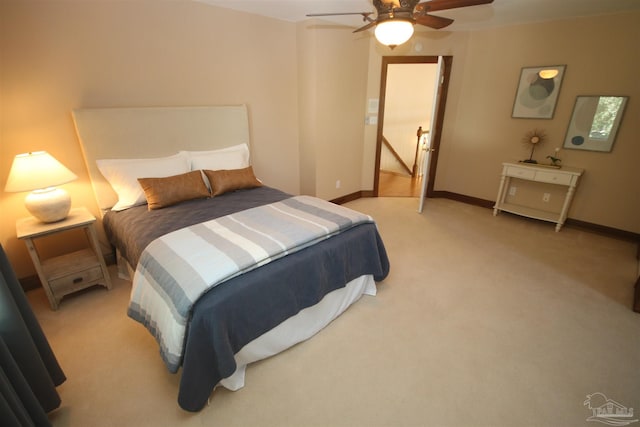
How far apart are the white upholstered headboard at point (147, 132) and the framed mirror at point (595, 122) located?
3.78 metres

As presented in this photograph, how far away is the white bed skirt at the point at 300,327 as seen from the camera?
5.43ft

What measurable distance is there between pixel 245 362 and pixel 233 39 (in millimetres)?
2982

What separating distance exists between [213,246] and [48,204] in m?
1.39

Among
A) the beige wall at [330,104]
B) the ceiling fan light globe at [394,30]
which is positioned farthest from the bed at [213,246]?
the ceiling fan light globe at [394,30]

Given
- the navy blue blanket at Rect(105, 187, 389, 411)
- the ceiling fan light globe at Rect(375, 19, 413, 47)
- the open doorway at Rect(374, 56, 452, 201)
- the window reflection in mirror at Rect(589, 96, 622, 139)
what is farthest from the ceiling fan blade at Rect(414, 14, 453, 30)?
the open doorway at Rect(374, 56, 452, 201)

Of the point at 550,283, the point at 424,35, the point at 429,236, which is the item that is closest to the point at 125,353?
the point at 429,236

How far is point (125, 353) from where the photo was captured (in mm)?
1846

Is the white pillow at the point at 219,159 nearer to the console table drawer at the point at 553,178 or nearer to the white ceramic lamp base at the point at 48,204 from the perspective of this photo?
the white ceramic lamp base at the point at 48,204

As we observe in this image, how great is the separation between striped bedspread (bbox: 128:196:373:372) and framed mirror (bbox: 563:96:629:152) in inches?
119

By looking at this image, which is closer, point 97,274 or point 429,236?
point 97,274

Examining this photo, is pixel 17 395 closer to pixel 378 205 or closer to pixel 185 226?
pixel 185 226

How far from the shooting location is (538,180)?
3498mm

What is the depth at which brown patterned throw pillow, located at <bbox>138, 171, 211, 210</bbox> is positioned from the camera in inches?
94.1

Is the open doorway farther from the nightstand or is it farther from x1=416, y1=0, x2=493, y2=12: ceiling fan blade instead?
the nightstand
